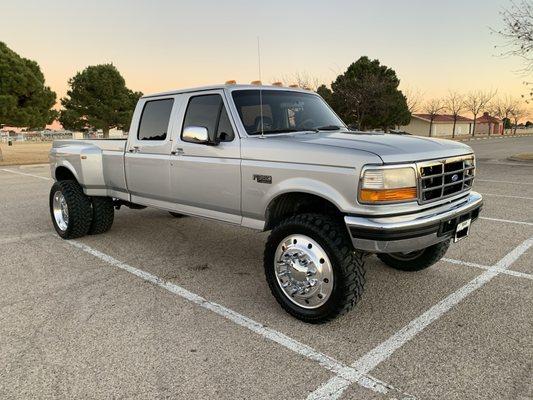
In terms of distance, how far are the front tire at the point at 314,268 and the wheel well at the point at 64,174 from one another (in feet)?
13.1

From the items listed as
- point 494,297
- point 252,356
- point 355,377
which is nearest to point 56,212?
point 252,356

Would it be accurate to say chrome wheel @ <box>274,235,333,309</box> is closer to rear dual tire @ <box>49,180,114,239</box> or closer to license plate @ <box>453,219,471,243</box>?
license plate @ <box>453,219,471,243</box>

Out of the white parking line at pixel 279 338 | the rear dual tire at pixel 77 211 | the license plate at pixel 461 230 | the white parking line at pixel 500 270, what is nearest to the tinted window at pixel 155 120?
the rear dual tire at pixel 77 211

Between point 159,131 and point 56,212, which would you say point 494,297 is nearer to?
point 159,131

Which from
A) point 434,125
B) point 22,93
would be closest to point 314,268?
point 22,93

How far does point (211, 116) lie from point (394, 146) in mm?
1948

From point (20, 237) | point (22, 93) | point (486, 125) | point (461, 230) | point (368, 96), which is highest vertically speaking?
point (368, 96)

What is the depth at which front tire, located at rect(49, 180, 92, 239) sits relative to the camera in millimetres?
5918

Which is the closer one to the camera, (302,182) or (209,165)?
(302,182)

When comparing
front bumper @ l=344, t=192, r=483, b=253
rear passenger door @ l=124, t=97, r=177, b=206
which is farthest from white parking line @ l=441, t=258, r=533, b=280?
rear passenger door @ l=124, t=97, r=177, b=206

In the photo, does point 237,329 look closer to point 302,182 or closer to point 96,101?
point 302,182

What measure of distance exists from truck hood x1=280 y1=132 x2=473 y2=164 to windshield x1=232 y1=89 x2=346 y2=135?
0.35 metres

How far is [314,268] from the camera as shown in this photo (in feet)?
11.4

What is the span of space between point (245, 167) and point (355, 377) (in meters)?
2.01
